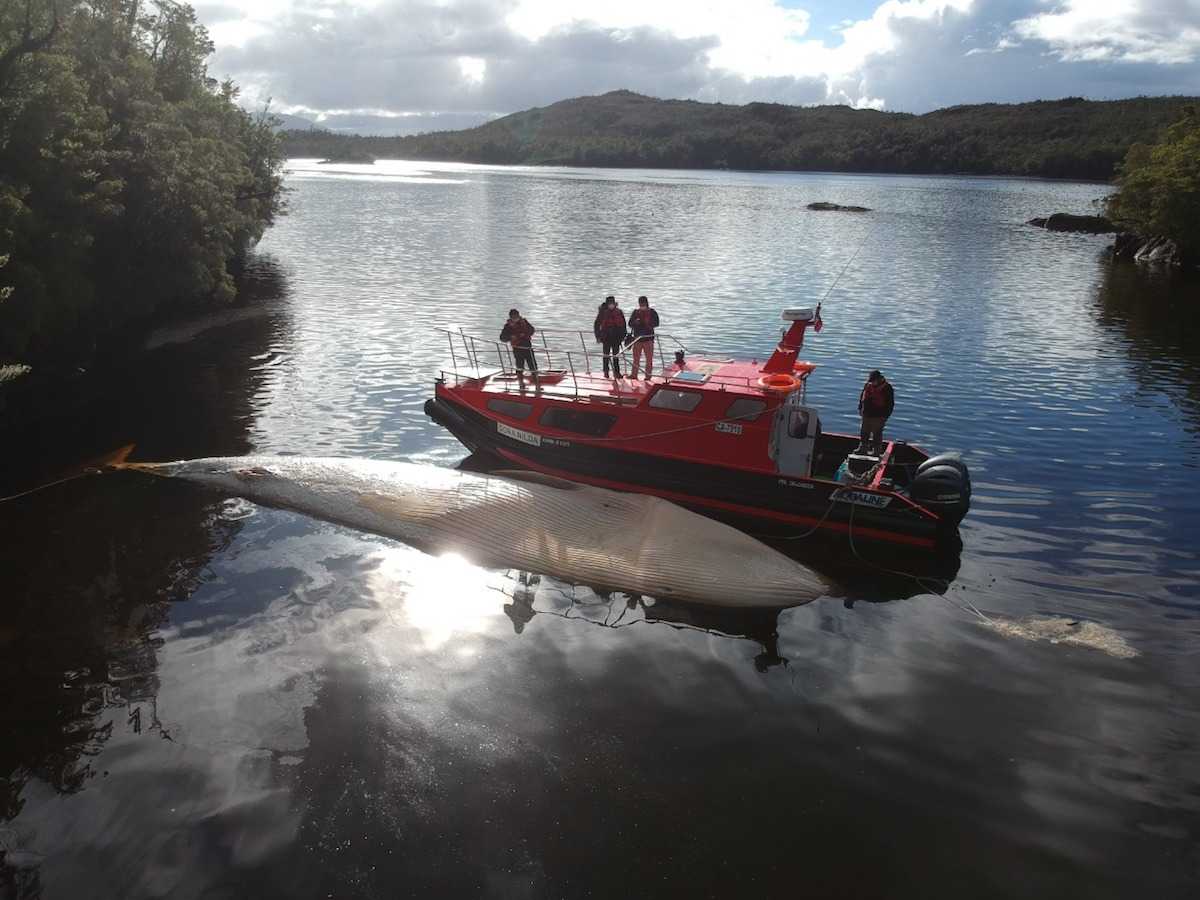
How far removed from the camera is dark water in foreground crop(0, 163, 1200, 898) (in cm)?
987

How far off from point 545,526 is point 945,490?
26.6 ft

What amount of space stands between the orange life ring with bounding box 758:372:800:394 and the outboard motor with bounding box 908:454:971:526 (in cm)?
320

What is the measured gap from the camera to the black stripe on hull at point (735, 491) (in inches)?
688

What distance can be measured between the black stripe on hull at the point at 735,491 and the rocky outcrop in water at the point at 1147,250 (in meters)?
58.4

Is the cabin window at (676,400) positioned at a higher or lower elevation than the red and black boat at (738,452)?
higher

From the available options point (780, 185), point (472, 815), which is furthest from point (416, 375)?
point (780, 185)

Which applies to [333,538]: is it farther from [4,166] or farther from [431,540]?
[4,166]

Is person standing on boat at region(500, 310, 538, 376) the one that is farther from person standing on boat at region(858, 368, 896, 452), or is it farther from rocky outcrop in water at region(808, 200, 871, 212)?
rocky outcrop in water at region(808, 200, 871, 212)

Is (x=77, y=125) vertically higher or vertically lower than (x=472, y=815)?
higher

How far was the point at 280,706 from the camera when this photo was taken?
40.7 ft

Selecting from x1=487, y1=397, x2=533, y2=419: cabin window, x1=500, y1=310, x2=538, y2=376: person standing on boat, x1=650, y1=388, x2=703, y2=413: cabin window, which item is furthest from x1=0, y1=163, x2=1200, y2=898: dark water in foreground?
x1=650, y1=388, x2=703, y2=413: cabin window

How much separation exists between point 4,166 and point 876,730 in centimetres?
2673

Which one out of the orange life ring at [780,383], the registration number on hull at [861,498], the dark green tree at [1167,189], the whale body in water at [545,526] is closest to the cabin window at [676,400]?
the orange life ring at [780,383]

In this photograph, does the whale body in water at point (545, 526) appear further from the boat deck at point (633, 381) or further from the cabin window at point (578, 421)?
the boat deck at point (633, 381)
